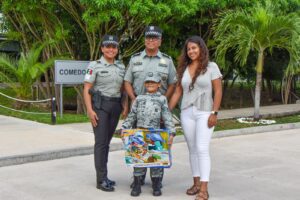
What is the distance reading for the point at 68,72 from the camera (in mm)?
12156

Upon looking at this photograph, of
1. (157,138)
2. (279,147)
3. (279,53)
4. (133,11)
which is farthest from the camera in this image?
(279,53)

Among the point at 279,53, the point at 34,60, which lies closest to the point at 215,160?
the point at 34,60

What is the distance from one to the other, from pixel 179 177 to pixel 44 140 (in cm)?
324

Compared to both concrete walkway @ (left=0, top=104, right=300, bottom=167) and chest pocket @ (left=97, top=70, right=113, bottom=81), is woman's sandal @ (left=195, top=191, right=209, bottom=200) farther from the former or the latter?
concrete walkway @ (left=0, top=104, right=300, bottom=167)

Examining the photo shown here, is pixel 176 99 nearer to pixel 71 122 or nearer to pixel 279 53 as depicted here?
pixel 71 122

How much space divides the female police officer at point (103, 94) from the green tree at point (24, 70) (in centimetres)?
795

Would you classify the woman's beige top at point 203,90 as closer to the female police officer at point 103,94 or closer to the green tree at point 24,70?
the female police officer at point 103,94

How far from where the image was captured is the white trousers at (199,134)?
526 cm

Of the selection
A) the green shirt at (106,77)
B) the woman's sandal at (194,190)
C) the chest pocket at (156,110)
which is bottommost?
the woman's sandal at (194,190)

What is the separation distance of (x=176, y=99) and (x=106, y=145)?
101cm

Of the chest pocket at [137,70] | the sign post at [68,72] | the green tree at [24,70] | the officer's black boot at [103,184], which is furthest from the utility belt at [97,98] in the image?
the green tree at [24,70]

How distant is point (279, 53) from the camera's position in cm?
1841

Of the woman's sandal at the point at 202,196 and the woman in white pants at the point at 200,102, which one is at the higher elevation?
the woman in white pants at the point at 200,102

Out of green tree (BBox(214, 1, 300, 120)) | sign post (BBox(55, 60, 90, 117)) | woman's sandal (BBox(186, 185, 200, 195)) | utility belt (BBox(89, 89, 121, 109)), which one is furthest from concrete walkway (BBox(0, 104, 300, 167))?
woman's sandal (BBox(186, 185, 200, 195))
